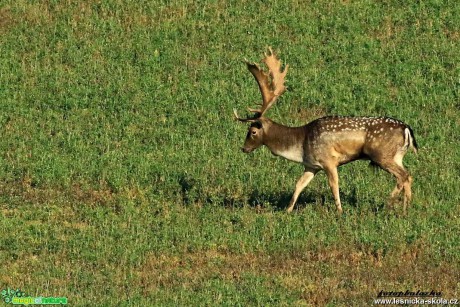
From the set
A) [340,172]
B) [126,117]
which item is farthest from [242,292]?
[126,117]

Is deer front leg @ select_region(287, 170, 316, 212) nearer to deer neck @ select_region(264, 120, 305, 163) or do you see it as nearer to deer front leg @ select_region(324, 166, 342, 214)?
deer neck @ select_region(264, 120, 305, 163)

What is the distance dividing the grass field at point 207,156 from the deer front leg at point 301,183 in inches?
6.0

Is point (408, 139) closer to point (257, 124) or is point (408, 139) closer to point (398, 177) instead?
point (398, 177)

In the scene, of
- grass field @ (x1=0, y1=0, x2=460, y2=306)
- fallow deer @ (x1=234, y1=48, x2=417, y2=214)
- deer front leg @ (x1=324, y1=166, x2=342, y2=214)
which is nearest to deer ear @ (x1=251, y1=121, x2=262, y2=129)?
fallow deer @ (x1=234, y1=48, x2=417, y2=214)

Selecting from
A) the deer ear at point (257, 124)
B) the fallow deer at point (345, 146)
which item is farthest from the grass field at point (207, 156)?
the deer ear at point (257, 124)

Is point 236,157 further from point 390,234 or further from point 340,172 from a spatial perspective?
point 390,234

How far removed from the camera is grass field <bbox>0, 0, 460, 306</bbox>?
1486cm

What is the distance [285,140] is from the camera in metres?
18.2

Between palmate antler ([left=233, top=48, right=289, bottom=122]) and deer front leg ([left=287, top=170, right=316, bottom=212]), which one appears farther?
palmate antler ([left=233, top=48, right=289, bottom=122])

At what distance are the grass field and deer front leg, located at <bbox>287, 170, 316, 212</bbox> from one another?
6.0 inches

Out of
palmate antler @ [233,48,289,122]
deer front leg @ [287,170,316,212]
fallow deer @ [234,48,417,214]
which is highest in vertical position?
palmate antler @ [233,48,289,122]

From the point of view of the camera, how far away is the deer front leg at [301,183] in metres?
17.6

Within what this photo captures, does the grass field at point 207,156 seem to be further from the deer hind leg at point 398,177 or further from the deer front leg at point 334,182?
the deer hind leg at point 398,177

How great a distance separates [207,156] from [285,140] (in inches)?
88.7
